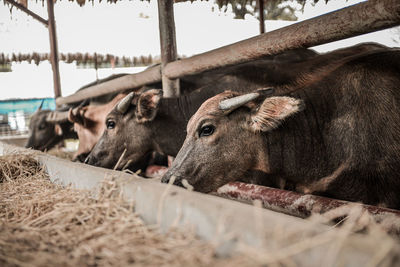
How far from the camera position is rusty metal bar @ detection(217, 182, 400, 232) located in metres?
1.46

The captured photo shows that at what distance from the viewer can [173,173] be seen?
188 cm

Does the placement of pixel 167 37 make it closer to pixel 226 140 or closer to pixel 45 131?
pixel 226 140

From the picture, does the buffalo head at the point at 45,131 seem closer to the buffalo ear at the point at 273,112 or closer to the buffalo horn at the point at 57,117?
the buffalo horn at the point at 57,117

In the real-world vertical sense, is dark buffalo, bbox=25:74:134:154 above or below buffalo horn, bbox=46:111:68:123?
below

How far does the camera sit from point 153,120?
301 centimetres

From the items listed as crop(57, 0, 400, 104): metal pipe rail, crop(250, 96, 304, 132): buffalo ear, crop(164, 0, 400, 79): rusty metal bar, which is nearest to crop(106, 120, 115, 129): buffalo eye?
crop(57, 0, 400, 104): metal pipe rail

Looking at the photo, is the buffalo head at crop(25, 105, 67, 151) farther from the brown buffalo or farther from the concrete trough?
the concrete trough

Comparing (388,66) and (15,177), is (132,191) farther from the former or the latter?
(388,66)

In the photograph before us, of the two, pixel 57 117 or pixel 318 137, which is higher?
pixel 57 117

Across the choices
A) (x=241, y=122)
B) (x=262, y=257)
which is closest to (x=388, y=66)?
(x=241, y=122)

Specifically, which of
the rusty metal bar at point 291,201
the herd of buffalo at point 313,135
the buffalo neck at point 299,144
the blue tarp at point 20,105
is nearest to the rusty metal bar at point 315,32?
A: the herd of buffalo at point 313,135

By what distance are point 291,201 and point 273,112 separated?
0.55m

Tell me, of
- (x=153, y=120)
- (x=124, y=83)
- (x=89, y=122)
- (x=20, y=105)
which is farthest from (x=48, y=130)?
(x=20, y=105)

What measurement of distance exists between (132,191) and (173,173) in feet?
2.21
